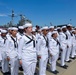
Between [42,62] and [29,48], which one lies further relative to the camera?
[42,62]

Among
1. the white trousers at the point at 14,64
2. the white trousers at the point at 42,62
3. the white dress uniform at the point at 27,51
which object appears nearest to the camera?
the white dress uniform at the point at 27,51

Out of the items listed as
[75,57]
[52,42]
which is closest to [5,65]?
[52,42]

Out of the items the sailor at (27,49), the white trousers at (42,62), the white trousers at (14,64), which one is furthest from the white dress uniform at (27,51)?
the white trousers at (42,62)

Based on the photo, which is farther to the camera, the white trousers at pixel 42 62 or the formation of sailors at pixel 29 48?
the white trousers at pixel 42 62

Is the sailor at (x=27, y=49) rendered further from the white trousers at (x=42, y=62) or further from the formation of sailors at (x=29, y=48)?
the white trousers at (x=42, y=62)

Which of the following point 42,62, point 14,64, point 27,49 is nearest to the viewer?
point 27,49

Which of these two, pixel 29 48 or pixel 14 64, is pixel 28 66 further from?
pixel 14 64

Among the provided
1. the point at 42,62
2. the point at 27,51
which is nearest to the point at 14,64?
the point at 42,62

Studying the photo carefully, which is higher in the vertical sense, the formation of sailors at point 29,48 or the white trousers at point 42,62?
the formation of sailors at point 29,48

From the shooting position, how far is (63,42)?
8.92 m

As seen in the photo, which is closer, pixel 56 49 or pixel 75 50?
pixel 56 49

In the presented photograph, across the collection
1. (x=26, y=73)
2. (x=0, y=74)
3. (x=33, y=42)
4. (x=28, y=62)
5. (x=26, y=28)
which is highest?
(x=26, y=28)

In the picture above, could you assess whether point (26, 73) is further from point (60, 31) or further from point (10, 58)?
point (60, 31)

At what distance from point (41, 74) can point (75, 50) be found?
5.51 m
